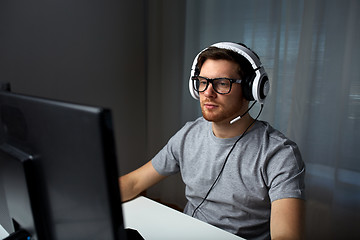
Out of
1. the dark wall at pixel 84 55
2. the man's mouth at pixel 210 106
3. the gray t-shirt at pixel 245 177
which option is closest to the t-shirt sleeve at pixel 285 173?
the gray t-shirt at pixel 245 177

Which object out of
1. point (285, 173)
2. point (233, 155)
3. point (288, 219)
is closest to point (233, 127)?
point (233, 155)

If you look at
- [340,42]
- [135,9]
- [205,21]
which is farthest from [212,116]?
[135,9]

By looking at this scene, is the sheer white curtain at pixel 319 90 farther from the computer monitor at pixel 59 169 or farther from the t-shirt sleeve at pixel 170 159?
the computer monitor at pixel 59 169

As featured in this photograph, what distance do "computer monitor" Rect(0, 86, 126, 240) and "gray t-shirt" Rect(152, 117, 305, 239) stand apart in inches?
29.7

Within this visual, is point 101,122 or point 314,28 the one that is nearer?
point 101,122

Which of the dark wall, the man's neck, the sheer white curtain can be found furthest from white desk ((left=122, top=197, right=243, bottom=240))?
the dark wall

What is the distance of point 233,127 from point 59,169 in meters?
0.91

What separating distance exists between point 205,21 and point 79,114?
2162mm

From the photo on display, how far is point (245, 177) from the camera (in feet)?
3.88

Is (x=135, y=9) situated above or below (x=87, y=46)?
above

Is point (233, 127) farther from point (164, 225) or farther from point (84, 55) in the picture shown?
point (84, 55)

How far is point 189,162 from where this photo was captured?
1342 millimetres

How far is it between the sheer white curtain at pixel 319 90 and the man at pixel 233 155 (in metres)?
0.82

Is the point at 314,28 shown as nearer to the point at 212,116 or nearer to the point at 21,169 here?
the point at 212,116
